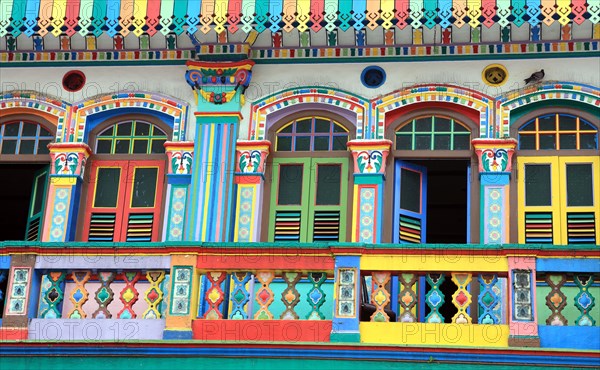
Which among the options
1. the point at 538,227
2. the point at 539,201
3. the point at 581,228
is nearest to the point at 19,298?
the point at 538,227

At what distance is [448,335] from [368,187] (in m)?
2.91

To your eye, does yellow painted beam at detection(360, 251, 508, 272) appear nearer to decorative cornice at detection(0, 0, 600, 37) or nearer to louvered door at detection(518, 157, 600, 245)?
louvered door at detection(518, 157, 600, 245)

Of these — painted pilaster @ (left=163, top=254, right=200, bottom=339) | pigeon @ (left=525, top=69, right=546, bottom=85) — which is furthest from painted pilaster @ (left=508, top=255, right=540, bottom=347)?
pigeon @ (left=525, top=69, right=546, bottom=85)

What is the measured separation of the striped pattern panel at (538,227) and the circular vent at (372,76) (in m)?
2.28

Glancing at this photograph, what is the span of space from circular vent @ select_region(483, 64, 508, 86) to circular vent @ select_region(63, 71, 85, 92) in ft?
15.3

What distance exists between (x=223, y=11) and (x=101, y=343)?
4.20 metres

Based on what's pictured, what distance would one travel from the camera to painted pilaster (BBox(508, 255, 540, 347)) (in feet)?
38.8

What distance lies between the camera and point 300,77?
15.1 m

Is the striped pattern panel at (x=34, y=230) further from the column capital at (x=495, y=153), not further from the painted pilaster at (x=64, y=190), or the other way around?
the column capital at (x=495, y=153)

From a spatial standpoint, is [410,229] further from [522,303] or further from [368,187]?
[522,303]

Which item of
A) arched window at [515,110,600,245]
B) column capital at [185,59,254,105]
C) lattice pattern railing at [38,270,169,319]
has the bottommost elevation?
lattice pattern railing at [38,270,169,319]

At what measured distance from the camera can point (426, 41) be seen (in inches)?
584

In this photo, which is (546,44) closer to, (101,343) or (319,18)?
(319,18)

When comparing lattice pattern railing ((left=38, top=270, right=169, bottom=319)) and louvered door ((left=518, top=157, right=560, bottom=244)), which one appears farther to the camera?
louvered door ((left=518, top=157, right=560, bottom=244))
